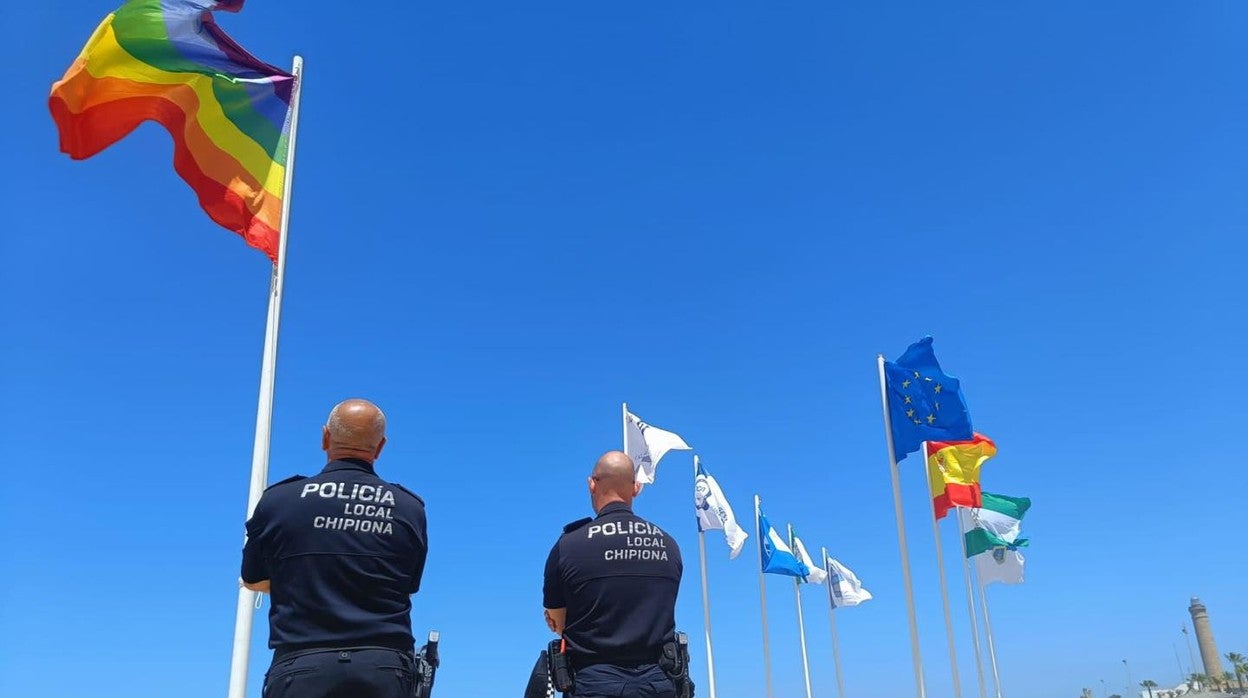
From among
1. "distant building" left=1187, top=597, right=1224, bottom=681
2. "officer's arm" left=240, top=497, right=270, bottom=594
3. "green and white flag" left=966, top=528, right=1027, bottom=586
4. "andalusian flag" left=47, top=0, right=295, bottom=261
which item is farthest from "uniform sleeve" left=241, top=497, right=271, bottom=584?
"distant building" left=1187, top=597, right=1224, bottom=681

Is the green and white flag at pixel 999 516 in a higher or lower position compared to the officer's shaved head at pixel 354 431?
higher

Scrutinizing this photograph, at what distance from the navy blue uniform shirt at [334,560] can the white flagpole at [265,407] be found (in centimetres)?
133

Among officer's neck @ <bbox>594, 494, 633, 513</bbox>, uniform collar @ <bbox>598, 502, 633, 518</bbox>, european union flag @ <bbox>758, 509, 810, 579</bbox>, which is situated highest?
european union flag @ <bbox>758, 509, 810, 579</bbox>

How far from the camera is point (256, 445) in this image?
22.4 feet

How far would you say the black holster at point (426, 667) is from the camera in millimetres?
3881

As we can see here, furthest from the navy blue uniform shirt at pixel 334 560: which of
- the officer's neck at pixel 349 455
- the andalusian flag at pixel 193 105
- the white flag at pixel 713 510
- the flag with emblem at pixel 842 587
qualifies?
the flag with emblem at pixel 842 587

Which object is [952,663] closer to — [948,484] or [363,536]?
[948,484]

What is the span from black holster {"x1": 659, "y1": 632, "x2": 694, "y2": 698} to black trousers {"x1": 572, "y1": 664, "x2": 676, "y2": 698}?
0.12 ft

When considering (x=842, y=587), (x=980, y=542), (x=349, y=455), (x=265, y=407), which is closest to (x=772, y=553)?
(x=980, y=542)

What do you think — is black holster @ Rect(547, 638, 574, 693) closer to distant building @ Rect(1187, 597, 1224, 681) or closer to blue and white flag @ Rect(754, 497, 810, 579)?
blue and white flag @ Rect(754, 497, 810, 579)

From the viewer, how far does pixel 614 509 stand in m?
4.79

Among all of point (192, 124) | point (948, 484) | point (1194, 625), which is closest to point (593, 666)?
point (192, 124)

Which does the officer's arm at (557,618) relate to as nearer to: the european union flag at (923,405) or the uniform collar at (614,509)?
the uniform collar at (614,509)

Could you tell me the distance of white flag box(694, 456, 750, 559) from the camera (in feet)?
79.7
